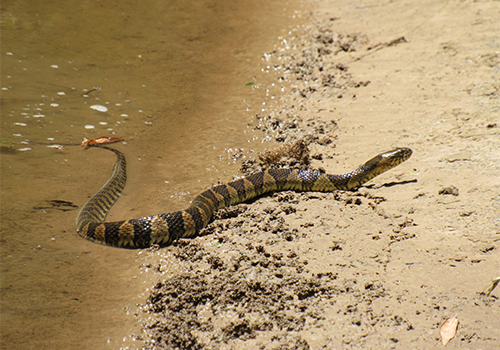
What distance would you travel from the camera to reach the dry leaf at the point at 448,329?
107 inches

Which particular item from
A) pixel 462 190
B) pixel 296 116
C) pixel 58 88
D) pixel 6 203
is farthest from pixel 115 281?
pixel 58 88

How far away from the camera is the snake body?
16.7 ft

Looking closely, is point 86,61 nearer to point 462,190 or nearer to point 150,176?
point 150,176

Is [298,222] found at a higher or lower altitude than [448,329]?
lower

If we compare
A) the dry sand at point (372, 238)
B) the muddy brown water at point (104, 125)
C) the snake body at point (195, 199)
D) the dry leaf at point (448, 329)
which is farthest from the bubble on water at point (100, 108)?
the dry leaf at point (448, 329)

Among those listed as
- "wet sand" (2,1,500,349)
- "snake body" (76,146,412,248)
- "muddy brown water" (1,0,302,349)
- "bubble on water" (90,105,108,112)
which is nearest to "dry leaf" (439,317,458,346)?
"wet sand" (2,1,500,349)

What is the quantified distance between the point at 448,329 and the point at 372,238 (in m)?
1.42

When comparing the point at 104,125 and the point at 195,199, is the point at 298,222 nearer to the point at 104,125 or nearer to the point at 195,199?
the point at 195,199

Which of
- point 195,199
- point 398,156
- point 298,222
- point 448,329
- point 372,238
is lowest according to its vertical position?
point 195,199

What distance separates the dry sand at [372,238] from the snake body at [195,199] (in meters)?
0.24

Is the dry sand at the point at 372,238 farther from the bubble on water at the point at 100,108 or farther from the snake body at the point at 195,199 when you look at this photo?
the bubble on water at the point at 100,108

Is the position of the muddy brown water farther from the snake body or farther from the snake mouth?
the snake mouth

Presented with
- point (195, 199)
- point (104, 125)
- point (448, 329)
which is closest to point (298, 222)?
point (195, 199)

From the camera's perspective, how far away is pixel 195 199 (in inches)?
Answer: 225
